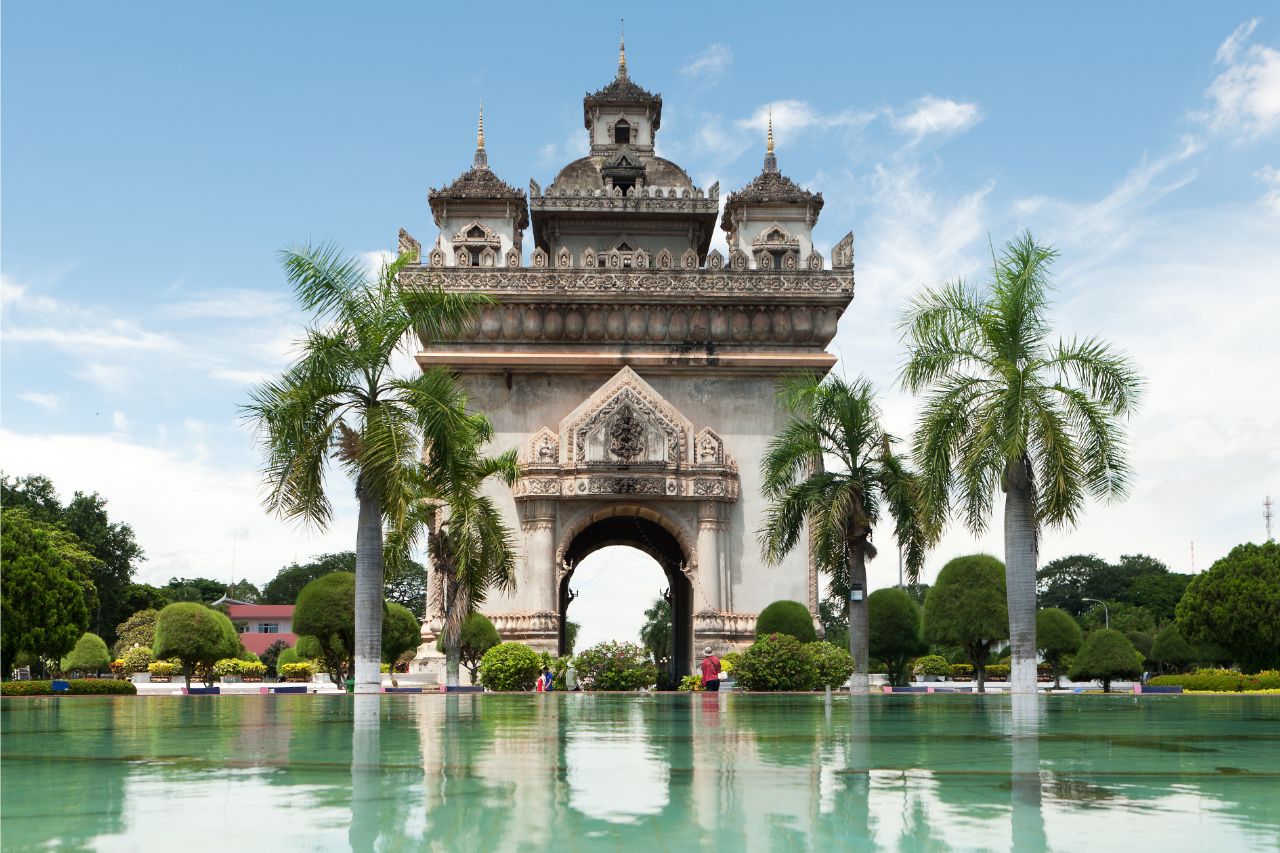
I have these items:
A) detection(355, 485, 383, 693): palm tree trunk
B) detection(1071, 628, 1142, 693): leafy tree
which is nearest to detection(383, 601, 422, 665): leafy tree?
detection(1071, 628, 1142, 693): leafy tree

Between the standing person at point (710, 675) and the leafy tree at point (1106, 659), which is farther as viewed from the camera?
the leafy tree at point (1106, 659)

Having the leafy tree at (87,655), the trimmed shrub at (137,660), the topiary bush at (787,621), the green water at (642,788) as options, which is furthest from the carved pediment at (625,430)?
the trimmed shrub at (137,660)

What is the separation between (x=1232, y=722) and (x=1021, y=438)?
4682mm

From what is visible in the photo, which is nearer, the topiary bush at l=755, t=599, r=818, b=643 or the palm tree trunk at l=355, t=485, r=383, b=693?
the palm tree trunk at l=355, t=485, r=383, b=693

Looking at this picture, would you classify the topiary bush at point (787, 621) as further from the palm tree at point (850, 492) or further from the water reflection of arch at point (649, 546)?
the palm tree at point (850, 492)

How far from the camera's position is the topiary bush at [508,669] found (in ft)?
89.5

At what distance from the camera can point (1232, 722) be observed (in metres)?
13.0

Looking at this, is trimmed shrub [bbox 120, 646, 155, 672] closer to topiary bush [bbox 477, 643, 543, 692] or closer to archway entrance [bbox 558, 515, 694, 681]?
archway entrance [bbox 558, 515, 694, 681]

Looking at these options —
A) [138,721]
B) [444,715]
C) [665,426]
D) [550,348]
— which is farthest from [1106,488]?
[550,348]

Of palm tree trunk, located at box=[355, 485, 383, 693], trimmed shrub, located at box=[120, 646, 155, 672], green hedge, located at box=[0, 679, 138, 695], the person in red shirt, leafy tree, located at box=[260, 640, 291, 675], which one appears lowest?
leafy tree, located at box=[260, 640, 291, 675]

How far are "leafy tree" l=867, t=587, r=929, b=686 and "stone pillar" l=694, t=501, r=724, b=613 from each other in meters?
4.10

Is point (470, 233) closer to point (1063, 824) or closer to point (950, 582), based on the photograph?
point (950, 582)

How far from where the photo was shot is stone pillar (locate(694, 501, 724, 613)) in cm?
3253

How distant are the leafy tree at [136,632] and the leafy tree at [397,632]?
27255 mm
